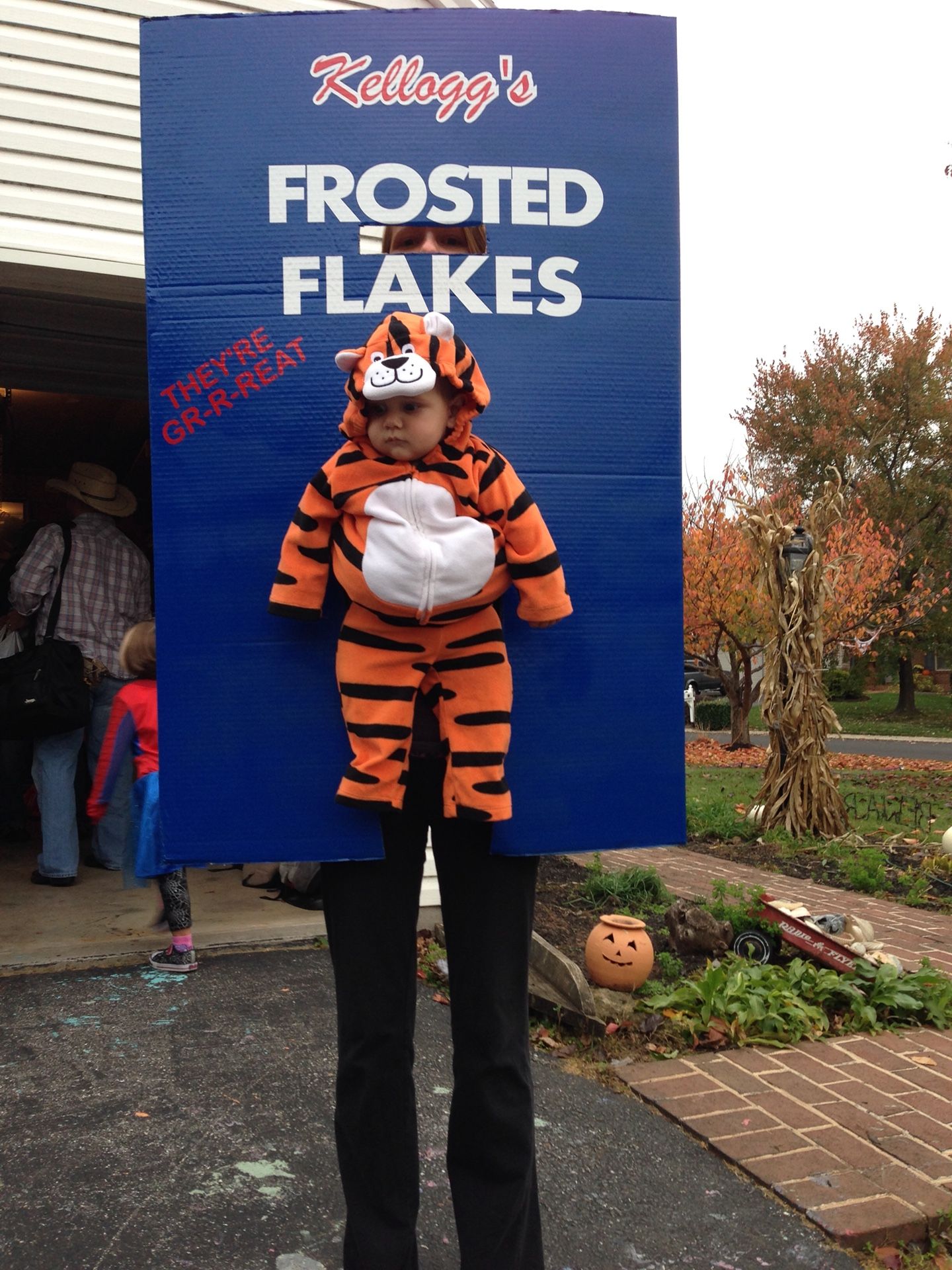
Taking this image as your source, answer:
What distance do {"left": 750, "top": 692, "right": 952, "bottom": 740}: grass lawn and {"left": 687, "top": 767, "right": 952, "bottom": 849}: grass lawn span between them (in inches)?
300

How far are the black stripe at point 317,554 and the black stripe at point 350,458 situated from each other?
148mm

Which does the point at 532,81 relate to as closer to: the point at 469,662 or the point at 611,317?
the point at 611,317

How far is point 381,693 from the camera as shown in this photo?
5.93ft

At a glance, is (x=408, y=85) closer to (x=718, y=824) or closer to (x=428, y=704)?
(x=428, y=704)

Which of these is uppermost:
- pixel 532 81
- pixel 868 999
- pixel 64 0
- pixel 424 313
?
pixel 64 0

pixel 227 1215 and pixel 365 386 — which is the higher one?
pixel 365 386

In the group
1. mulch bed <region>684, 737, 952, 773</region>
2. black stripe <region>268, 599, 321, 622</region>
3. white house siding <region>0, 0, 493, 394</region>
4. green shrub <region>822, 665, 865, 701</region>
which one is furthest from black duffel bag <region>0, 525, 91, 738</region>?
green shrub <region>822, 665, 865, 701</region>

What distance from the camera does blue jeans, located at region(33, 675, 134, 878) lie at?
5281 millimetres

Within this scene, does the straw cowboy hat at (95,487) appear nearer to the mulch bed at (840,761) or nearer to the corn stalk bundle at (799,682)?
the corn stalk bundle at (799,682)

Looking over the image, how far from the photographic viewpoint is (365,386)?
5.69 ft

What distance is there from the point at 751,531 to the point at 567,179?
6433mm

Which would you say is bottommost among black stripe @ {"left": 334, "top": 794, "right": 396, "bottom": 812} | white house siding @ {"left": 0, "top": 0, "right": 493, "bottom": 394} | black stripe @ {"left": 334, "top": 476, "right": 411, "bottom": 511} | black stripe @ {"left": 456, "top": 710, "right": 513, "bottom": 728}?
black stripe @ {"left": 334, "top": 794, "right": 396, "bottom": 812}

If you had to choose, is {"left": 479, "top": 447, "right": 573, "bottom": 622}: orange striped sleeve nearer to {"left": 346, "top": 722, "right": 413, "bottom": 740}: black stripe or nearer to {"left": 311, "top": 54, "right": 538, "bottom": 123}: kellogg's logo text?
{"left": 346, "top": 722, "right": 413, "bottom": 740}: black stripe

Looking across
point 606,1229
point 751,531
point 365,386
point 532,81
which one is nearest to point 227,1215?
point 606,1229
